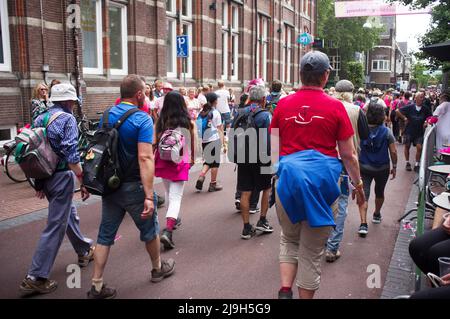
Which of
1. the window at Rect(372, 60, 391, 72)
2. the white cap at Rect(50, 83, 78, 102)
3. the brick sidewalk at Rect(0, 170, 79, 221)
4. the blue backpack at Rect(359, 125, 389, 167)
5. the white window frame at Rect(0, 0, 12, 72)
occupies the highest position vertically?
the window at Rect(372, 60, 391, 72)

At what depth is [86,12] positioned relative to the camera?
1449 cm

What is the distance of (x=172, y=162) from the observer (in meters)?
5.48

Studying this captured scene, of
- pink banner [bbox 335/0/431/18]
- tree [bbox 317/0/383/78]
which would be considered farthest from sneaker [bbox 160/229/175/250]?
tree [bbox 317/0/383/78]

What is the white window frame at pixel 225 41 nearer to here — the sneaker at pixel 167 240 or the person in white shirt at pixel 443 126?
the person in white shirt at pixel 443 126

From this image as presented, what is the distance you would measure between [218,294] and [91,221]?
307 cm

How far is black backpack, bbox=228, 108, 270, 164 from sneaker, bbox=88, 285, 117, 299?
2431 mm

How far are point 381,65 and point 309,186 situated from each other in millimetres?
79584

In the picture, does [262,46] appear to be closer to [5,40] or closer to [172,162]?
[5,40]

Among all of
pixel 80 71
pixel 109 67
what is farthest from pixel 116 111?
pixel 109 67

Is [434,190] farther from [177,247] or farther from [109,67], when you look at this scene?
[109,67]

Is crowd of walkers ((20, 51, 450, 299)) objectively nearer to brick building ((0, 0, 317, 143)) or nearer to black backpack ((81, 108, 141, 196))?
black backpack ((81, 108, 141, 196))

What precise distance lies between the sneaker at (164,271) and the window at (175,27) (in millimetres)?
14646

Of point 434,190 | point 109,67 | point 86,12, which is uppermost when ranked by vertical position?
point 86,12

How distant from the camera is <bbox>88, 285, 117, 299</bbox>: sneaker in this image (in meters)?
3.95
